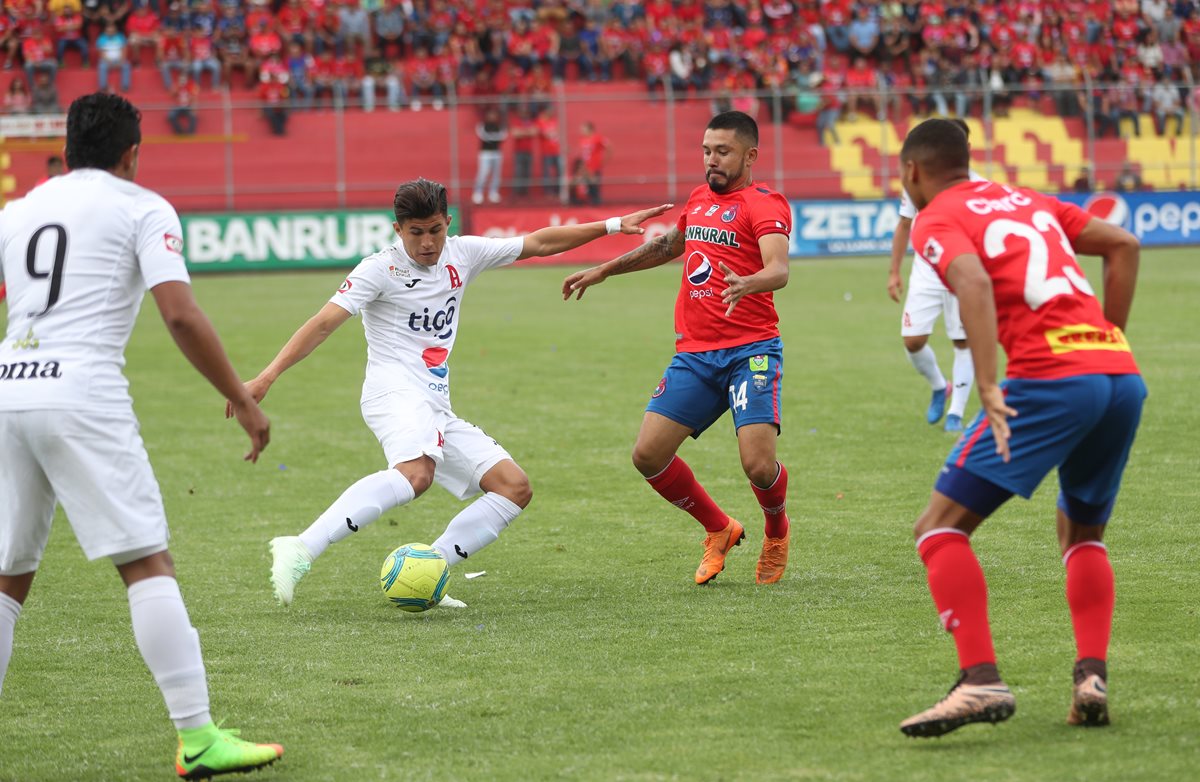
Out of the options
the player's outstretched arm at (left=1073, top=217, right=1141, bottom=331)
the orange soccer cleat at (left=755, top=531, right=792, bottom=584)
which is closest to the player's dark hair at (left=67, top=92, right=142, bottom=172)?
the player's outstretched arm at (left=1073, top=217, right=1141, bottom=331)

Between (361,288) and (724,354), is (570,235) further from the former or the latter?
(361,288)

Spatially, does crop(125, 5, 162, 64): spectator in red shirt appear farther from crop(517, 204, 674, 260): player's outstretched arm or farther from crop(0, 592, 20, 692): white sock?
crop(0, 592, 20, 692): white sock

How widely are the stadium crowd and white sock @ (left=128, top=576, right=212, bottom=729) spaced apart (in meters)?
28.4

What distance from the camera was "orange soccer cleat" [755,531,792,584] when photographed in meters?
7.42

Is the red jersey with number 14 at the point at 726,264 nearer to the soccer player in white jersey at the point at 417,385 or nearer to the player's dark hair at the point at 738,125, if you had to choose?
the player's dark hair at the point at 738,125

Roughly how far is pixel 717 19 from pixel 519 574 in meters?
31.4

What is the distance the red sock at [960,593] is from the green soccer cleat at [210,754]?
87.3 inches

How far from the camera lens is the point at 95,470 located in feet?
14.8

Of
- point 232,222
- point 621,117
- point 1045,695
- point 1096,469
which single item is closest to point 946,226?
point 1096,469

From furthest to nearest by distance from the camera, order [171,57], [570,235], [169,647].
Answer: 1. [171,57]
2. [570,235]
3. [169,647]

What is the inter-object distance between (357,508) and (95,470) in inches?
97.5

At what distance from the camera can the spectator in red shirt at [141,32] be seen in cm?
3353

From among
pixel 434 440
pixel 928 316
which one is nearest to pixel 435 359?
pixel 434 440

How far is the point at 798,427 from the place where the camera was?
492 inches
